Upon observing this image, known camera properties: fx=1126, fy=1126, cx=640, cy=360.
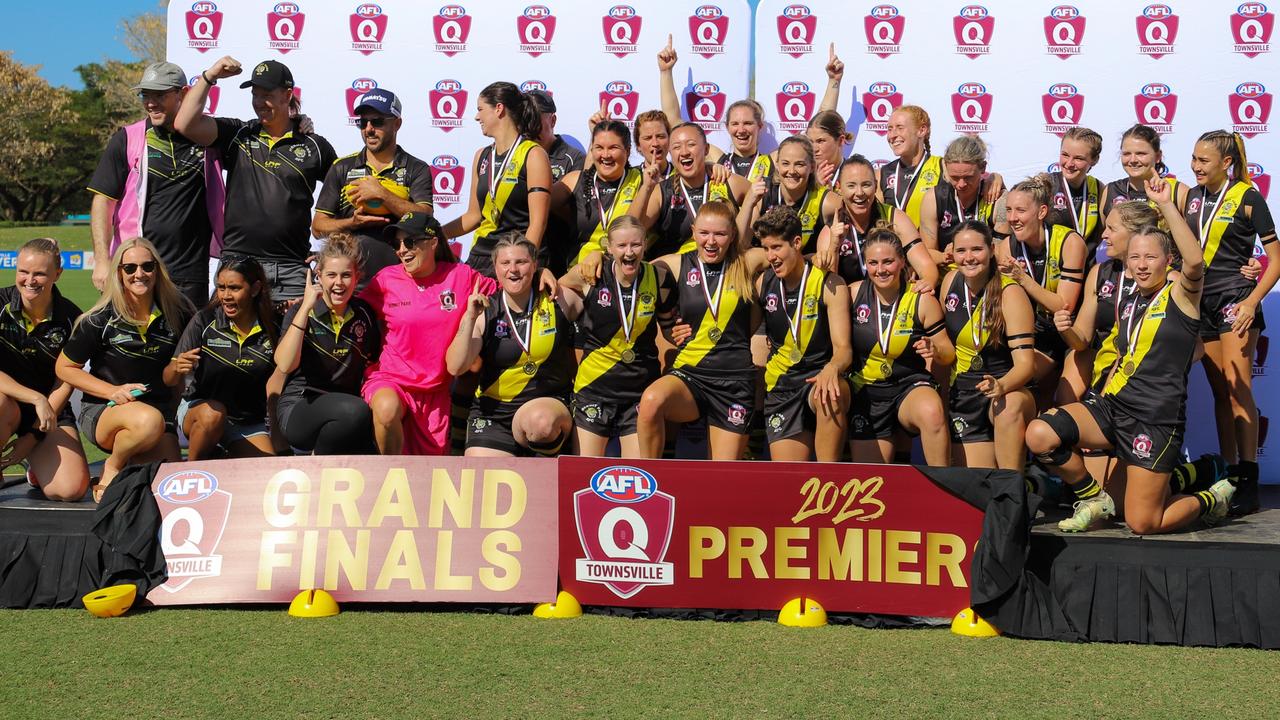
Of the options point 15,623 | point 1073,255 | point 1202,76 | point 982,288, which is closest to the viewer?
point 15,623

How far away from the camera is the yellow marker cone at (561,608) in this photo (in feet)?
15.3

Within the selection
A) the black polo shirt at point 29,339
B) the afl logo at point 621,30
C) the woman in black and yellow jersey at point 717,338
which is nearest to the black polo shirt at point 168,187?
the black polo shirt at point 29,339

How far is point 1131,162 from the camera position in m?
5.96

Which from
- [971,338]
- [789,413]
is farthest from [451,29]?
[971,338]

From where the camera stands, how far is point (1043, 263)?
19.7ft

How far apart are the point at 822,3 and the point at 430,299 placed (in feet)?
10.4

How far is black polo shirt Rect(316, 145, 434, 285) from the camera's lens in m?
6.15

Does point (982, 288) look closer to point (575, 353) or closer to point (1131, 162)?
point (1131, 162)

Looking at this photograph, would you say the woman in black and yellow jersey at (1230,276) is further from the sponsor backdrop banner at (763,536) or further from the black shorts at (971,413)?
the sponsor backdrop banner at (763,536)

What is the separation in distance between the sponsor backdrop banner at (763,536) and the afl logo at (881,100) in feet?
10.1

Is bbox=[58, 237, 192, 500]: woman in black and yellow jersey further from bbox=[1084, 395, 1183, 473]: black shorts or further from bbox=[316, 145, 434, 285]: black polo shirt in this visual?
bbox=[1084, 395, 1183, 473]: black shorts

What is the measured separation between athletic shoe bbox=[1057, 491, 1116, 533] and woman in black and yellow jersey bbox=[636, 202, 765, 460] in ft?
5.12

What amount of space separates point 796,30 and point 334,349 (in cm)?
346

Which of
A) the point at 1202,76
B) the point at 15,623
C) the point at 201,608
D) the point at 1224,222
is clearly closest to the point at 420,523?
the point at 201,608
